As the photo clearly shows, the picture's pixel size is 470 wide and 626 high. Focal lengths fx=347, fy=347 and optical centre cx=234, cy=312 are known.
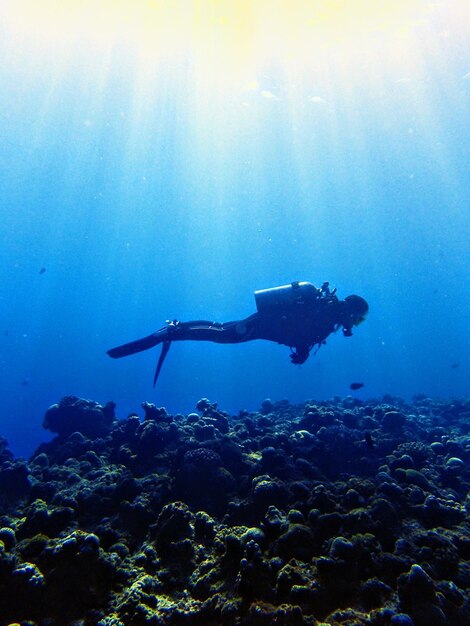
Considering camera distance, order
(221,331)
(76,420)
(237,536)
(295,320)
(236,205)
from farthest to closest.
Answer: (236,205) → (76,420) → (221,331) → (295,320) → (237,536)

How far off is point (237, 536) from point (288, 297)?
26.1 feet

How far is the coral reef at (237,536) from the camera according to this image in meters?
4.54

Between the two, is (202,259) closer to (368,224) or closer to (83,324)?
(83,324)

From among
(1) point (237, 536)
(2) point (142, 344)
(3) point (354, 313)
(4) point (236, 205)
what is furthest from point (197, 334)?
(4) point (236, 205)

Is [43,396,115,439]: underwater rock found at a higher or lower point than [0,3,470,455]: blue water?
lower

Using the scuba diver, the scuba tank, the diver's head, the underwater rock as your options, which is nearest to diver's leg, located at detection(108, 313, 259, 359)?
the scuba diver

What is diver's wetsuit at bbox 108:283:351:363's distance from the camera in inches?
478

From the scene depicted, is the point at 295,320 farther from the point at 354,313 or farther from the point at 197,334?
the point at 197,334

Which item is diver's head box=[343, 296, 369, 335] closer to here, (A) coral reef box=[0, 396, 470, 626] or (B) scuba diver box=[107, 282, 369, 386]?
(B) scuba diver box=[107, 282, 369, 386]

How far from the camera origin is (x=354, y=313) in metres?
12.1

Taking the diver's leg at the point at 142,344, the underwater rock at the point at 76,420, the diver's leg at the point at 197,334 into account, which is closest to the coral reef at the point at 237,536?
the underwater rock at the point at 76,420

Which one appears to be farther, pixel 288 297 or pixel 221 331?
pixel 221 331

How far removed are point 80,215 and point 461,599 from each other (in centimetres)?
10754

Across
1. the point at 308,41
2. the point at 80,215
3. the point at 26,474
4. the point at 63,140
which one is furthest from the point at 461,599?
the point at 80,215
